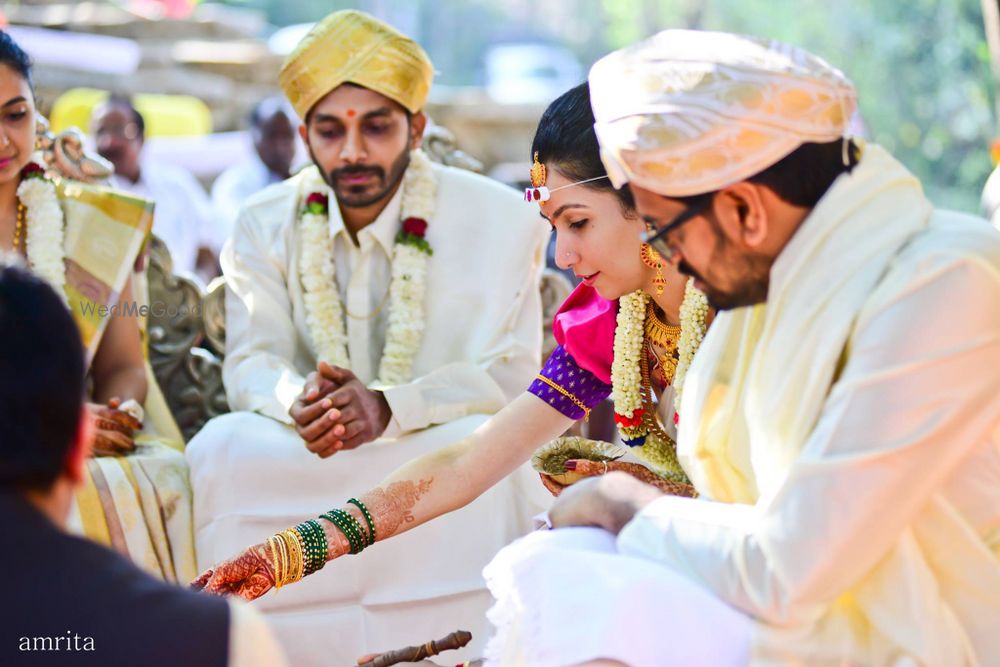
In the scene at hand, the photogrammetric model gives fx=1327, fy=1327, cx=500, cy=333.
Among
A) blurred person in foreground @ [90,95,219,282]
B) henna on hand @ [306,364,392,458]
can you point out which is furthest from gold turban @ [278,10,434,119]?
blurred person in foreground @ [90,95,219,282]

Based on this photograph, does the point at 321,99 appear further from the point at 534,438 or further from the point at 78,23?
the point at 78,23

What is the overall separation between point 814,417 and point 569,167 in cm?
107

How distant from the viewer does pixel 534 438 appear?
328 centimetres

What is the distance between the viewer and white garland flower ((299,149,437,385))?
14.9 ft

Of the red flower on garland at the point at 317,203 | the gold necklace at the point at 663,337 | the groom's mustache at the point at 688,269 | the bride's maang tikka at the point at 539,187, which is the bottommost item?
the gold necklace at the point at 663,337

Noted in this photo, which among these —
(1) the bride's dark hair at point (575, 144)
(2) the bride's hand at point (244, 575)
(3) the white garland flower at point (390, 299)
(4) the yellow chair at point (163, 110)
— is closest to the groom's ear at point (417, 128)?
(3) the white garland flower at point (390, 299)

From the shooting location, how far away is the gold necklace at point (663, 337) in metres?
3.22

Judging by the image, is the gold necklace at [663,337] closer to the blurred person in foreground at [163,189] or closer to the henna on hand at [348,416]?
the henna on hand at [348,416]

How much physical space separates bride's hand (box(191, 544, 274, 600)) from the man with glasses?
58cm

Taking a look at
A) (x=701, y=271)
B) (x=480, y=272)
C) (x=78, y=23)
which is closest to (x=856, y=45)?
(x=78, y=23)

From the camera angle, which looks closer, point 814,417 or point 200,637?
point 200,637

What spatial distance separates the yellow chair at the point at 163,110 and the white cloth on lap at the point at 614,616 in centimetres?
1190

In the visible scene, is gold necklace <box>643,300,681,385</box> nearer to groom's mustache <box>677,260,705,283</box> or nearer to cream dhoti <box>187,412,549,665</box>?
groom's mustache <box>677,260,705,283</box>

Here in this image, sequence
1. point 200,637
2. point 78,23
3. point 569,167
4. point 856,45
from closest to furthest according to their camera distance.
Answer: point 200,637 → point 569,167 → point 78,23 → point 856,45
